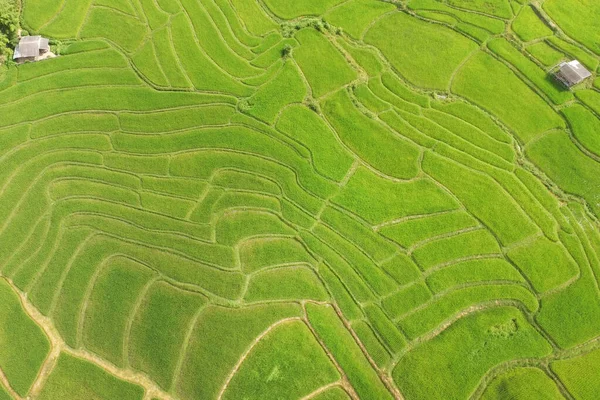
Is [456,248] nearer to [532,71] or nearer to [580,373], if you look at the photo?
[580,373]

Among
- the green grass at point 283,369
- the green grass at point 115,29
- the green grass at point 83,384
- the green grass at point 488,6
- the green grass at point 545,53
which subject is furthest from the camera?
the green grass at point 488,6

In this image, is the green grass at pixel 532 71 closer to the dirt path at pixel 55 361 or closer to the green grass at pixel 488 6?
the green grass at pixel 488 6

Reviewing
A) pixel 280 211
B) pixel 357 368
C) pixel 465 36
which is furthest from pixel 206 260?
pixel 465 36

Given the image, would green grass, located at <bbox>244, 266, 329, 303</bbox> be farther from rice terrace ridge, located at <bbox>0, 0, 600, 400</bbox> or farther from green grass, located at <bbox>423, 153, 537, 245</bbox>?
green grass, located at <bbox>423, 153, 537, 245</bbox>

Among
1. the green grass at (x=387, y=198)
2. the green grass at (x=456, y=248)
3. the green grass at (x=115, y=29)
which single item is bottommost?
the green grass at (x=456, y=248)

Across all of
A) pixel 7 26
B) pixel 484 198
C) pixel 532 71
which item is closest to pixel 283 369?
pixel 484 198

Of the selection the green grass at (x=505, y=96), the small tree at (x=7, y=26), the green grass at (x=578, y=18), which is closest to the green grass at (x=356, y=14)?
the green grass at (x=505, y=96)
